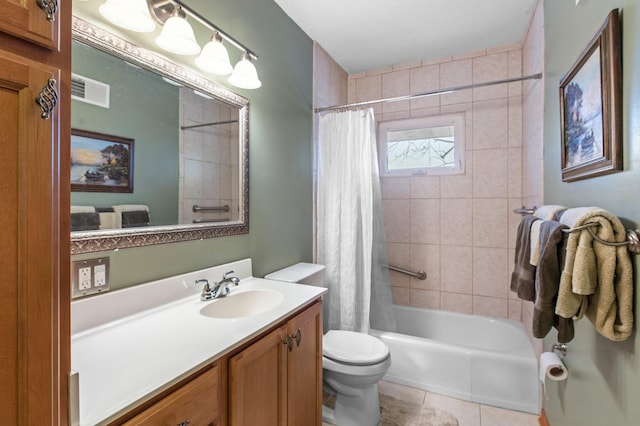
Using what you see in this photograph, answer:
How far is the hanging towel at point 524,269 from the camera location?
128cm

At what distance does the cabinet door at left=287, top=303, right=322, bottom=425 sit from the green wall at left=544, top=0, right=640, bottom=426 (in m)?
1.09

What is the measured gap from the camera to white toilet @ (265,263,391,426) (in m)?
1.67

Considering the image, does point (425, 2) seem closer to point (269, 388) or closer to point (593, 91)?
point (593, 91)

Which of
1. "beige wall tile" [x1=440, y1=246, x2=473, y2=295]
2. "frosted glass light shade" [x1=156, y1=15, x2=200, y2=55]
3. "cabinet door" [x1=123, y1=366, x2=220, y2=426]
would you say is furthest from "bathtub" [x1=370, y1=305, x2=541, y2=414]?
"frosted glass light shade" [x1=156, y1=15, x2=200, y2=55]

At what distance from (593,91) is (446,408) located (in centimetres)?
190

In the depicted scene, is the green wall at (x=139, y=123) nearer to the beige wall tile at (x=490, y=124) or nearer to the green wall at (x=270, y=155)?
the green wall at (x=270, y=155)

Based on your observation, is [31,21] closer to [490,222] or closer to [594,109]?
[594,109]

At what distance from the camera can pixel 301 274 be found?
1982 millimetres

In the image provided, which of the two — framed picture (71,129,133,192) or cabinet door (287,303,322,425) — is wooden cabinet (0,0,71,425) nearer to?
framed picture (71,129,133,192)

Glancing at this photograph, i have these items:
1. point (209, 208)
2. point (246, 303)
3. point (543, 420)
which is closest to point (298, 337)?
point (246, 303)

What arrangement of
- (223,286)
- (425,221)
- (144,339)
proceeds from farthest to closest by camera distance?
(425,221) < (223,286) < (144,339)

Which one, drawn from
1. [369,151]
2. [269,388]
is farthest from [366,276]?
[269,388]

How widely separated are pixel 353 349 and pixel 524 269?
1028mm

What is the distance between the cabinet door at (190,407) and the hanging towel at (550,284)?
111 cm
